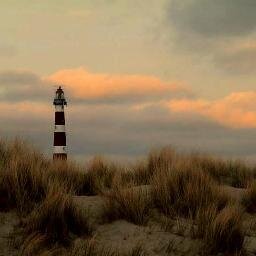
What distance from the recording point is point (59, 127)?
64.6 ft

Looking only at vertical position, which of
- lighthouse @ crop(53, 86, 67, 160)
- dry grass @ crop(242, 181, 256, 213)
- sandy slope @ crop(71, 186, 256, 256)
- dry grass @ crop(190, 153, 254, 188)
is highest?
lighthouse @ crop(53, 86, 67, 160)

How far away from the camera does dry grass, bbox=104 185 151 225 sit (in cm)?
938

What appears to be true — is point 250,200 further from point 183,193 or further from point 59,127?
point 59,127

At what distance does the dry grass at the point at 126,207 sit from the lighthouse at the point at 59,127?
32.2 ft

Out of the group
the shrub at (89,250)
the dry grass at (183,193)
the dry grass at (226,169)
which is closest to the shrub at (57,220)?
the shrub at (89,250)

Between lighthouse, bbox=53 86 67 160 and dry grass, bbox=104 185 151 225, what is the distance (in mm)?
9826

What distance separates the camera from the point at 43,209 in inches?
343

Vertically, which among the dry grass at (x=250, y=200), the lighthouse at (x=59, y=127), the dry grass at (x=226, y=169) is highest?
the lighthouse at (x=59, y=127)

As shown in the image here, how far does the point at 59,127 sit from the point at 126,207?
34.8ft

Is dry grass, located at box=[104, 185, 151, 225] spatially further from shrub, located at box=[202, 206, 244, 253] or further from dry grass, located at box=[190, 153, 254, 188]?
dry grass, located at box=[190, 153, 254, 188]

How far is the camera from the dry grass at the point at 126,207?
9.38 metres

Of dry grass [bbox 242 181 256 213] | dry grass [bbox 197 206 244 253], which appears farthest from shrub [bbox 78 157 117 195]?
dry grass [bbox 242 181 256 213]

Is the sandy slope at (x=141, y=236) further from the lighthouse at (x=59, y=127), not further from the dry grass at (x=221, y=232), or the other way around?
the lighthouse at (x=59, y=127)

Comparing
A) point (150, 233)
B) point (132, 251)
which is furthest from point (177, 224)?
point (132, 251)
